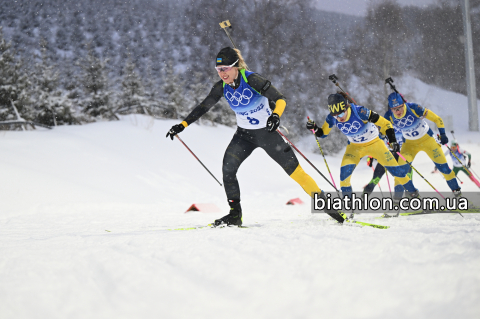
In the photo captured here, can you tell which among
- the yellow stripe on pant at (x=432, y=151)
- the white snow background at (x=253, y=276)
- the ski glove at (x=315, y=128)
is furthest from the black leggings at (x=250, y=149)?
the yellow stripe on pant at (x=432, y=151)

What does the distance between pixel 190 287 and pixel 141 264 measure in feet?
1.39

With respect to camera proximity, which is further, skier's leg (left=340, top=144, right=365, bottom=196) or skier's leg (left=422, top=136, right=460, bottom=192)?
skier's leg (left=422, top=136, right=460, bottom=192)

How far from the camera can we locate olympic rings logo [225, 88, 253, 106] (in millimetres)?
3578

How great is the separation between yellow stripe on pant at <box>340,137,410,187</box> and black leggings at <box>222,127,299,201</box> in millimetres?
1476

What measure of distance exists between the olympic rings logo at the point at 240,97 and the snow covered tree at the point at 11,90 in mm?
10511

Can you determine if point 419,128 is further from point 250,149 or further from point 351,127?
point 250,149

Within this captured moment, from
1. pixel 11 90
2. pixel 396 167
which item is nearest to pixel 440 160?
pixel 396 167

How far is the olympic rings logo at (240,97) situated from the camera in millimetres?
3578

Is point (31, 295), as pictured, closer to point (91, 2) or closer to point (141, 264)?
point (141, 264)

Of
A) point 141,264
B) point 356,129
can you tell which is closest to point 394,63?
point 356,129

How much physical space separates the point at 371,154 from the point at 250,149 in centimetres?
196

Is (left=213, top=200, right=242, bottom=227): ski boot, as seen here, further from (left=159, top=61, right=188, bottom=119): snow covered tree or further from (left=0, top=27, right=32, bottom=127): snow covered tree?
(left=159, top=61, right=188, bottom=119): snow covered tree

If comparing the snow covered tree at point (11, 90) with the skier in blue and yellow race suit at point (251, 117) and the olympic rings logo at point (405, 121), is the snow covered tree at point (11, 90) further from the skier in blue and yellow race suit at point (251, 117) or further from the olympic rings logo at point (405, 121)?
the olympic rings logo at point (405, 121)

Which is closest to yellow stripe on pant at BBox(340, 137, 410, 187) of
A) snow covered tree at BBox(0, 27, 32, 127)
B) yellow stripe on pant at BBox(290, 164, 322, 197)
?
yellow stripe on pant at BBox(290, 164, 322, 197)
